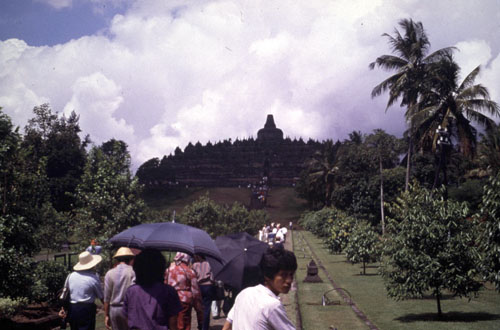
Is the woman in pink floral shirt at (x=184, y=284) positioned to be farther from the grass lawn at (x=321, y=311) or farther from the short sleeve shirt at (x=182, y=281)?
the grass lawn at (x=321, y=311)

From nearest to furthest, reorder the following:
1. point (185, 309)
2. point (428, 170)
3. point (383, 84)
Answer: point (185, 309), point (383, 84), point (428, 170)

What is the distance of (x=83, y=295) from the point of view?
5.73m

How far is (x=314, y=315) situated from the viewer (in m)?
11.3

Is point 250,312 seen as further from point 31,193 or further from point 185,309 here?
point 31,193

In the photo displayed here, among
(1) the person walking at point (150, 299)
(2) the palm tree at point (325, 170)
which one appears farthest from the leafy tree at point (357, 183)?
(1) the person walking at point (150, 299)

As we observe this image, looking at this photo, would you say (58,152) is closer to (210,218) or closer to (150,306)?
(210,218)

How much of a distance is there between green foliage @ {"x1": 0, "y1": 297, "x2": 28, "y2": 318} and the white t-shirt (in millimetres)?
8315

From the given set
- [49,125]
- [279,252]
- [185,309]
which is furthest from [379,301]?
[49,125]

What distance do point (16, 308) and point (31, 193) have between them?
3.02 m

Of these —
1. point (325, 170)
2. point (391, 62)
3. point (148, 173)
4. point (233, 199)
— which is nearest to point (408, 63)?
point (391, 62)

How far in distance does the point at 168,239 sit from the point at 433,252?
671 centimetres

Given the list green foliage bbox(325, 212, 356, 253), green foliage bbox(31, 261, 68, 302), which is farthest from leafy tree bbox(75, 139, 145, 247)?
green foliage bbox(325, 212, 356, 253)

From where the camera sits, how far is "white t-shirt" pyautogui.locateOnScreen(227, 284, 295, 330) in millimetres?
2900

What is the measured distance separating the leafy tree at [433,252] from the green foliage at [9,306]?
7.72m
